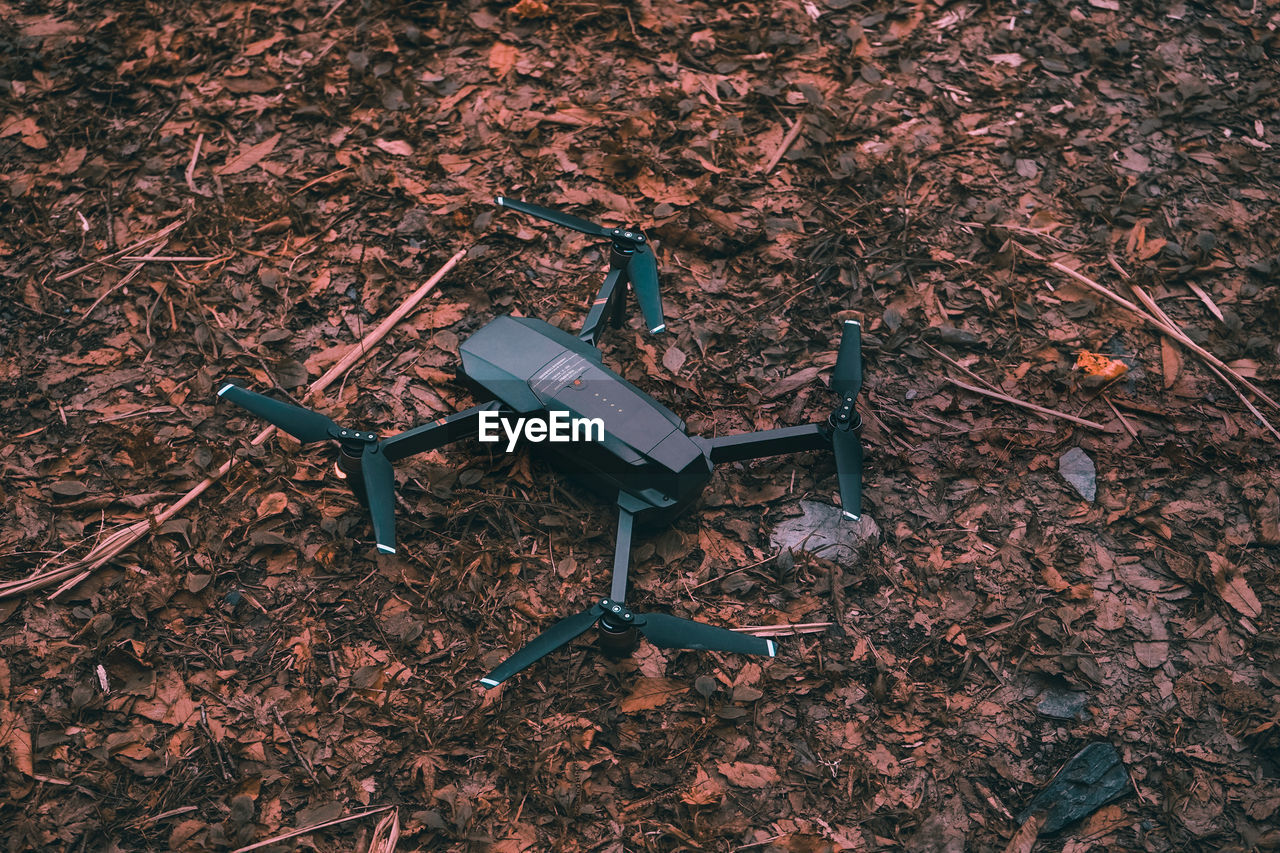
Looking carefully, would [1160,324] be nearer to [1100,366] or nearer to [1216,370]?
[1216,370]

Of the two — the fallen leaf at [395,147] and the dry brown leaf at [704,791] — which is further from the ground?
the fallen leaf at [395,147]

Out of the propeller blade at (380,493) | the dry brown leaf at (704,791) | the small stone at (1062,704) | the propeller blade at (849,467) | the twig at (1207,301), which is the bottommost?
the dry brown leaf at (704,791)

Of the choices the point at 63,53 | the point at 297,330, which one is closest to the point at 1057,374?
the point at 297,330

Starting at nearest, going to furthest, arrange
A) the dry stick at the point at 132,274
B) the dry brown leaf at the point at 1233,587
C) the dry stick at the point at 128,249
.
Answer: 1. the dry brown leaf at the point at 1233,587
2. the dry stick at the point at 132,274
3. the dry stick at the point at 128,249

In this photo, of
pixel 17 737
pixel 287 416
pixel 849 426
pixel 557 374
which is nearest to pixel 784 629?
pixel 849 426

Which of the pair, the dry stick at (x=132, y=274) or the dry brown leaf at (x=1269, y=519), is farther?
the dry stick at (x=132, y=274)

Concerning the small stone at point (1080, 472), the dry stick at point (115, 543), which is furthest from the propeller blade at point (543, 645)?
the small stone at point (1080, 472)

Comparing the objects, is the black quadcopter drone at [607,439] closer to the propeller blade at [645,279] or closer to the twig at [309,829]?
the propeller blade at [645,279]
